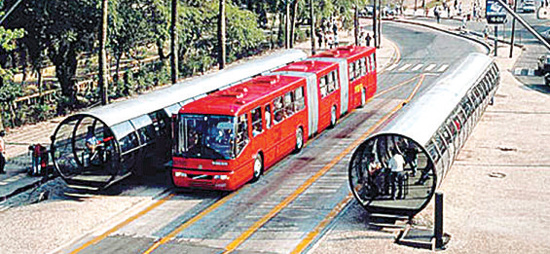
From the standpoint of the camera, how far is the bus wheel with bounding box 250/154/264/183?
25.1 meters

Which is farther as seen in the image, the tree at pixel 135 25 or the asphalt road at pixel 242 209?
the tree at pixel 135 25

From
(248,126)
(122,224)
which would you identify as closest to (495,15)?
(248,126)

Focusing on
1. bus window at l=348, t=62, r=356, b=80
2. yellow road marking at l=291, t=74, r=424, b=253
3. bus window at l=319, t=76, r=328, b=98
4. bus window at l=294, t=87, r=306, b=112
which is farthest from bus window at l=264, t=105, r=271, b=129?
bus window at l=348, t=62, r=356, b=80

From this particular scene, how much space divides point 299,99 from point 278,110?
233 centimetres

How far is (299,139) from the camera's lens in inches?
1144

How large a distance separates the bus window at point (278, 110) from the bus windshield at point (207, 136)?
3299mm

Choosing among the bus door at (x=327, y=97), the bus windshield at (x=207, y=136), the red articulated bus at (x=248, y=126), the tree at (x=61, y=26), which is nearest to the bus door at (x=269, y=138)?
the red articulated bus at (x=248, y=126)

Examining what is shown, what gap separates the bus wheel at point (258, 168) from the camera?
2511 centimetres

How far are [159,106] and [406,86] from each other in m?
22.4

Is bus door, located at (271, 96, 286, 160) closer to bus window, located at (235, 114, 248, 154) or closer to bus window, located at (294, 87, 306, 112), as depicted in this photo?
bus window, located at (294, 87, 306, 112)

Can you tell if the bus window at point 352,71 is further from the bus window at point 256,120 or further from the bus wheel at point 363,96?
the bus window at point 256,120

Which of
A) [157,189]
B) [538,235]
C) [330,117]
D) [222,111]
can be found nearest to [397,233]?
[538,235]

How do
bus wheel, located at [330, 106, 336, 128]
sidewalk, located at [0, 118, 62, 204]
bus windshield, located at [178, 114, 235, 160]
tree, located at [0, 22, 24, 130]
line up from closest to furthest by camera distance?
bus windshield, located at [178, 114, 235, 160] < sidewalk, located at [0, 118, 62, 204] < tree, located at [0, 22, 24, 130] < bus wheel, located at [330, 106, 336, 128]

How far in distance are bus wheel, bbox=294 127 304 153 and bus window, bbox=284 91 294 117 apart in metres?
1.02
